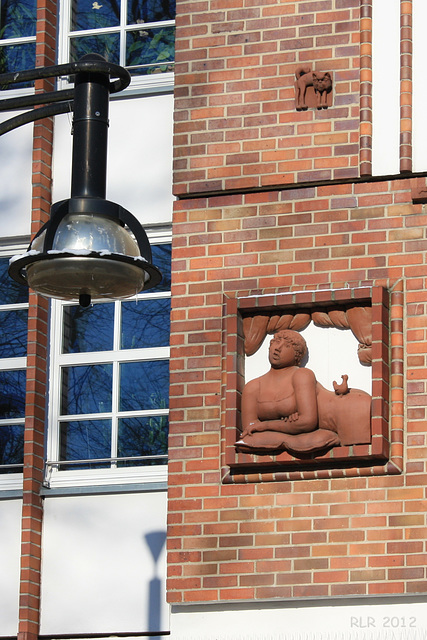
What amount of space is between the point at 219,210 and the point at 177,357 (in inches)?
38.5

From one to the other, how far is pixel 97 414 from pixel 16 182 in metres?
1.82

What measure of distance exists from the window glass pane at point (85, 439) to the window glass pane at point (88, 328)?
0.54 meters

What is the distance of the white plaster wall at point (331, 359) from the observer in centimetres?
948

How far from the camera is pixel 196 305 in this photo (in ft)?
32.7

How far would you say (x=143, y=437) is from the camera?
1083cm

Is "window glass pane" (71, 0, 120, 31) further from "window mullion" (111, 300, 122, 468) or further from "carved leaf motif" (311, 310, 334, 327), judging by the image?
"carved leaf motif" (311, 310, 334, 327)

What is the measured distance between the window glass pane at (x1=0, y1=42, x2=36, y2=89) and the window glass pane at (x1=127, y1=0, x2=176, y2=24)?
0.81 meters

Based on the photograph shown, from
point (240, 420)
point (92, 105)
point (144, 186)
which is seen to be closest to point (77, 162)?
point (92, 105)

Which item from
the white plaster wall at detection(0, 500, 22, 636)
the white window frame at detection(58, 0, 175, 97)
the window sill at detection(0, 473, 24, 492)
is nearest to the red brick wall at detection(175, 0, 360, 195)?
the white window frame at detection(58, 0, 175, 97)

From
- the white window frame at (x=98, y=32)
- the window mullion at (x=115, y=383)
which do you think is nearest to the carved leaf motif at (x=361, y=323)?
the window mullion at (x=115, y=383)

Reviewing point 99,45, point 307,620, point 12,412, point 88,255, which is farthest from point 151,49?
point 88,255

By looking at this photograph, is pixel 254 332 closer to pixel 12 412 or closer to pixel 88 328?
pixel 88 328

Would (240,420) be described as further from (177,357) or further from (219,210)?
(219,210)

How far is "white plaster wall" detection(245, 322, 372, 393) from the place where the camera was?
31.1ft
